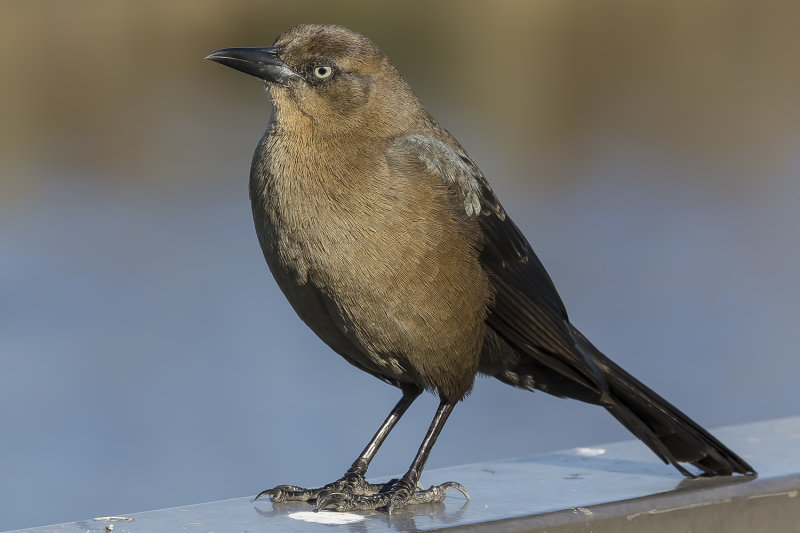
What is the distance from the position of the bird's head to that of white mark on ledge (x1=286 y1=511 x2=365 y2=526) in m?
1.29

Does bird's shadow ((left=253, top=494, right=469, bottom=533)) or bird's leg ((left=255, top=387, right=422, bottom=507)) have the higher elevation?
bird's leg ((left=255, top=387, right=422, bottom=507))

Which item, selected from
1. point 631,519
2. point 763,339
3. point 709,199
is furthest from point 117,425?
point 709,199

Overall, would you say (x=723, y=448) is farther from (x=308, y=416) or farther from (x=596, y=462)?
(x=308, y=416)

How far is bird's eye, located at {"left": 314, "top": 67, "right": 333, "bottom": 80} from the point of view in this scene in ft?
14.7

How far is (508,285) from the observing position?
4.57 m

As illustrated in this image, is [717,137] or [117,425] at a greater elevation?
[717,137]

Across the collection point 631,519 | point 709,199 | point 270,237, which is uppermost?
point 709,199

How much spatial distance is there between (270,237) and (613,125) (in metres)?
18.6

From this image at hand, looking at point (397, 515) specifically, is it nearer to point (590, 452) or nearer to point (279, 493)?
point (279, 493)

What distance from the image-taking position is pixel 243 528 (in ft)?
11.9

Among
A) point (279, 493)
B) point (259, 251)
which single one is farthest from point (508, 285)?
point (259, 251)

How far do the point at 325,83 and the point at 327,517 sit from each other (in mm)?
1507

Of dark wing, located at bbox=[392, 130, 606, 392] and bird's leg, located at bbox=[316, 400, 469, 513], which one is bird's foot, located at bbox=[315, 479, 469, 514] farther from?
dark wing, located at bbox=[392, 130, 606, 392]

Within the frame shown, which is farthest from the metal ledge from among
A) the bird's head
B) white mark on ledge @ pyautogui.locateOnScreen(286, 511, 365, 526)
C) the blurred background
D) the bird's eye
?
the blurred background
